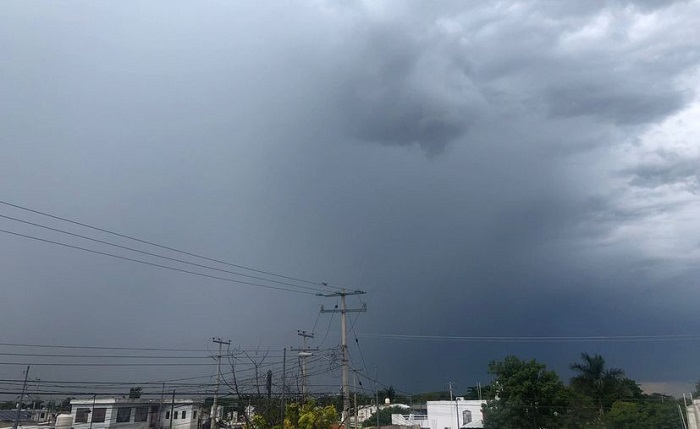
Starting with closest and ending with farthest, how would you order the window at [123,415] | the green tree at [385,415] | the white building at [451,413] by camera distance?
the window at [123,415], the white building at [451,413], the green tree at [385,415]

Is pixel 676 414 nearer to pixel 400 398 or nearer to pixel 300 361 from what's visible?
pixel 300 361

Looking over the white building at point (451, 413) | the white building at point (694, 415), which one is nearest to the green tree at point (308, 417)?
the white building at point (694, 415)

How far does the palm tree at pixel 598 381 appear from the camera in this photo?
75.8m

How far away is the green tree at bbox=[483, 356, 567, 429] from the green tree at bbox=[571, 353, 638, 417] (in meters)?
14.1

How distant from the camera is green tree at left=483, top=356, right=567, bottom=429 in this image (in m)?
63.0

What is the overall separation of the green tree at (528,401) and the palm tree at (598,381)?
14.1 m

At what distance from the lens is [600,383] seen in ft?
A: 251

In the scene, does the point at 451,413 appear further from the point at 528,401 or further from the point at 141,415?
the point at 141,415

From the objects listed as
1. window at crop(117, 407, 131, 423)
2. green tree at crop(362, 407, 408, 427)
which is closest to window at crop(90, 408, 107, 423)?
window at crop(117, 407, 131, 423)

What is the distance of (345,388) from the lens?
152 ft

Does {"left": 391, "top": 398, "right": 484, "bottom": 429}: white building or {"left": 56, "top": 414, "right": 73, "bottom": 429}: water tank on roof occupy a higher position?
{"left": 391, "top": 398, "right": 484, "bottom": 429}: white building

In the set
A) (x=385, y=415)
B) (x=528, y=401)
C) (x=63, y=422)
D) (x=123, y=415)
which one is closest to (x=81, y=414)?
(x=123, y=415)

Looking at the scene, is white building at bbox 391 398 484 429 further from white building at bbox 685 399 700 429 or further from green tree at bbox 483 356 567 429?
white building at bbox 685 399 700 429

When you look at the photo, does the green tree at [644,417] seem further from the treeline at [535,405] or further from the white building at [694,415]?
the white building at [694,415]
